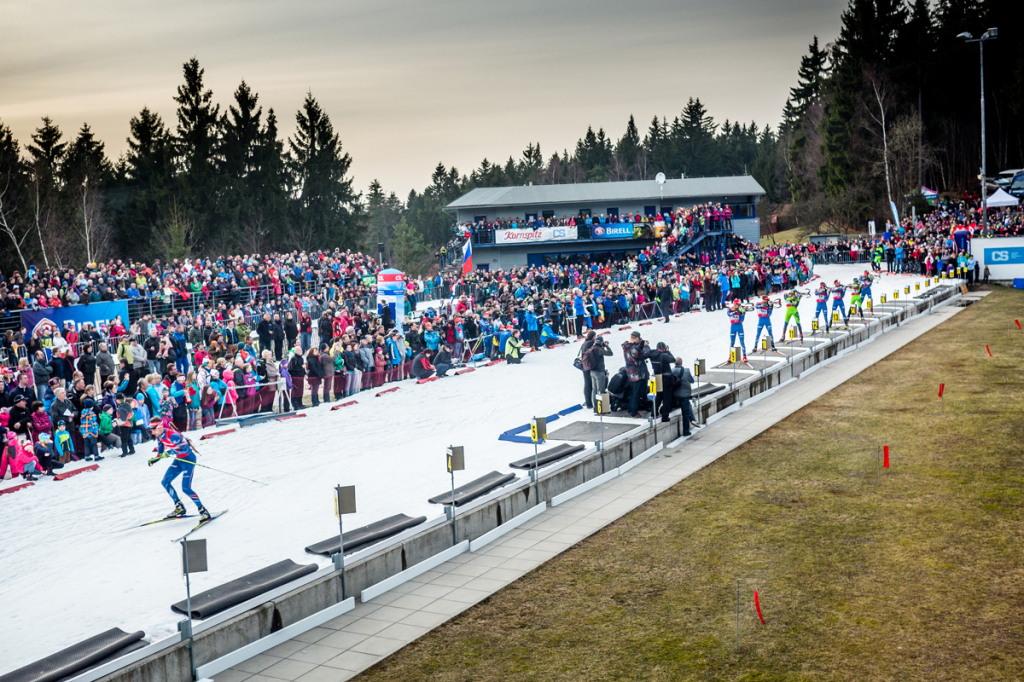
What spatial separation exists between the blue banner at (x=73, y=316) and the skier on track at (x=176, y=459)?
14.5m

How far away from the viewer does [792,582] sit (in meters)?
10.2

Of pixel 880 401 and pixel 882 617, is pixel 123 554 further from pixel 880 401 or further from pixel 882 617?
pixel 880 401

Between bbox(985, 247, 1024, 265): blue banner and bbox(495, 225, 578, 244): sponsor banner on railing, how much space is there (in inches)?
968

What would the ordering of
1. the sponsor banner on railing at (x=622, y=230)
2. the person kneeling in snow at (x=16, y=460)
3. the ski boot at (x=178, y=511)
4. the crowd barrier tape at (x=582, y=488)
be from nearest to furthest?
the ski boot at (x=178, y=511)
the crowd barrier tape at (x=582, y=488)
the person kneeling in snow at (x=16, y=460)
the sponsor banner on railing at (x=622, y=230)

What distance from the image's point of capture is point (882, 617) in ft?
30.0

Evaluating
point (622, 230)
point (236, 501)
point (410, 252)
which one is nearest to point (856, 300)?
point (236, 501)

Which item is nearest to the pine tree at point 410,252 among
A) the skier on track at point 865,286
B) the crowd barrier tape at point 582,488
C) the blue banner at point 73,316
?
the skier on track at point 865,286

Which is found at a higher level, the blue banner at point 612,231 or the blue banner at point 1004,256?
the blue banner at point 612,231

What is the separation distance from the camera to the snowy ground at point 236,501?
33.5 ft

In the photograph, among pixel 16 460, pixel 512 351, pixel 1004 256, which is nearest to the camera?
pixel 16 460

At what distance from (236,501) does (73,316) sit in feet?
50.4

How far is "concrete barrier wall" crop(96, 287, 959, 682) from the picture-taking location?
8.05 meters

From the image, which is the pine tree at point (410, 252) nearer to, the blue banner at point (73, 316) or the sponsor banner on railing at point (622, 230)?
the sponsor banner on railing at point (622, 230)

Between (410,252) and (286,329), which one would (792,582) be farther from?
(410,252)
